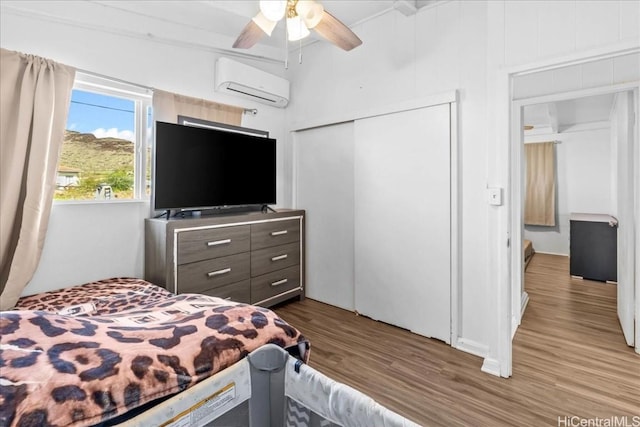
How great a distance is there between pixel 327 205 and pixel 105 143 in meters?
2.05

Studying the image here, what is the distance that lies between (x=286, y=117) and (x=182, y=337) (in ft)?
10.3

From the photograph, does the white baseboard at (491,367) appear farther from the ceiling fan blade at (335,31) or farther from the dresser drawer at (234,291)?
the ceiling fan blade at (335,31)

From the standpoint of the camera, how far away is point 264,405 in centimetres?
107

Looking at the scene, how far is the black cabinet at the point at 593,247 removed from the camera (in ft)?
12.1

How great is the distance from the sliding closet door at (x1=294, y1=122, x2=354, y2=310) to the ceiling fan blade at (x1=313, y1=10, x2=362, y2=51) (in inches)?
45.2

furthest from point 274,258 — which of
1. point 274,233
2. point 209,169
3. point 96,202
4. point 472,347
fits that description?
point 472,347

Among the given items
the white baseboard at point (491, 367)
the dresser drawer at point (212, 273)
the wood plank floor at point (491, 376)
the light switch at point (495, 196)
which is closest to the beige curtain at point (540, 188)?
the wood plank floor at point (491, 376)

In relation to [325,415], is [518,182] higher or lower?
higher

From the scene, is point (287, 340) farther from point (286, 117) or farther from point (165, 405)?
point (286, 117)

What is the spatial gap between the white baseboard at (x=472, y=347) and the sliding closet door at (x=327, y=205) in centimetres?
109

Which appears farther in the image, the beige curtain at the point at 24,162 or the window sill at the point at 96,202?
the window sill at the point at 96,202

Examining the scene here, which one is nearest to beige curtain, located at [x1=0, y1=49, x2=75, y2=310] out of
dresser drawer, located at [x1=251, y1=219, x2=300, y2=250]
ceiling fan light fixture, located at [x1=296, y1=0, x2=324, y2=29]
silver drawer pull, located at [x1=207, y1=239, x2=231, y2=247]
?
silver drawer pull, located at [x1=207, y1=239, x2=231, y2=247]

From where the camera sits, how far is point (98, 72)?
92.4 inches

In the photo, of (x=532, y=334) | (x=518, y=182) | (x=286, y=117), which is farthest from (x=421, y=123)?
(x=532, y=334)
